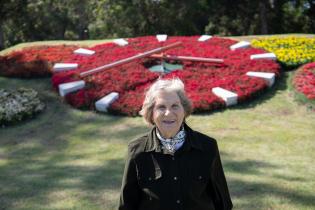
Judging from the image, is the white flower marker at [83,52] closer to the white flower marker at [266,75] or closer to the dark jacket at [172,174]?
the white flower marker at [266,75]

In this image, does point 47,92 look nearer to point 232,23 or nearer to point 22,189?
point 22,189

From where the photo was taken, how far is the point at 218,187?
2307mm

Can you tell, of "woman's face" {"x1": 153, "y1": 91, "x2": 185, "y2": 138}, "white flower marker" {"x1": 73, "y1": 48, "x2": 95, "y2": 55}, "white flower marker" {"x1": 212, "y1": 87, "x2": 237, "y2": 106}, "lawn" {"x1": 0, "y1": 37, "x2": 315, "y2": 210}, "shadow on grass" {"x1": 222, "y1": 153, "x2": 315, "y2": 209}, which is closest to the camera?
"woman's face" {"x1": 153, "y1": 91, "x2": 185, "y2": 138}

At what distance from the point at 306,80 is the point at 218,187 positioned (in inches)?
210

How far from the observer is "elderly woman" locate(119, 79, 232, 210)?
7.23 feet

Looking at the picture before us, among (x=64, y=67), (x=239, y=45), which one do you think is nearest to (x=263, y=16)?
(x=239, y=45)

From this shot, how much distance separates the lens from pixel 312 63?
7.84m

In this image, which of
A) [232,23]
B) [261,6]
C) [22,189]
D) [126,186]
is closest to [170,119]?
[126,186]

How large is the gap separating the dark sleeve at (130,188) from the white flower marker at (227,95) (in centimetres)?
448

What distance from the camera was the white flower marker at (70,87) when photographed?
7.34m

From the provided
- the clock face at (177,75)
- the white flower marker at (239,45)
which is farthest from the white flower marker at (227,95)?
the white flower marker at (239,45)

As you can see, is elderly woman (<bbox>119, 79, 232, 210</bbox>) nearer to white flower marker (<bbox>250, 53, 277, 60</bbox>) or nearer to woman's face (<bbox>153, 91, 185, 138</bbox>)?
woman's face (<bbox>153, 91, 185, 138</bbox>)

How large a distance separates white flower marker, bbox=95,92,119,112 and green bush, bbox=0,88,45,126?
0.93m

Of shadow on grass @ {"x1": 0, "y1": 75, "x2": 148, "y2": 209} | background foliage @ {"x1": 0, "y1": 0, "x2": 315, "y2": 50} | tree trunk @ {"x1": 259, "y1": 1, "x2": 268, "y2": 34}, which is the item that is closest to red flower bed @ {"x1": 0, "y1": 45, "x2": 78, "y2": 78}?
shadow on grass @ {"x1": 0, "y1": 75, "x2": 148, "y2": 209}
